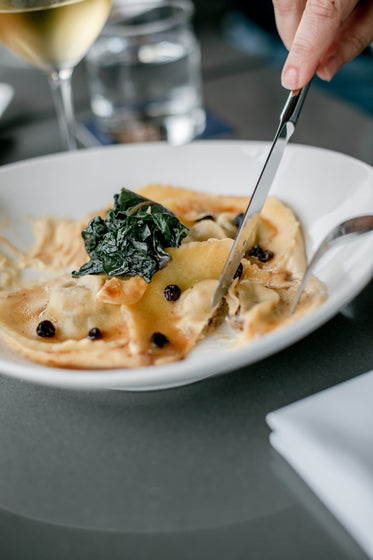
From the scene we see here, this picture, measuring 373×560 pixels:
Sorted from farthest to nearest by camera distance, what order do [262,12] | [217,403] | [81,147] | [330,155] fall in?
[262,12]
[81,147]
[330,155]
[217,403]

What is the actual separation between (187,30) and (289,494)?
257cm

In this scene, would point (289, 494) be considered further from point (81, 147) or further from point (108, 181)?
point (81, 147)

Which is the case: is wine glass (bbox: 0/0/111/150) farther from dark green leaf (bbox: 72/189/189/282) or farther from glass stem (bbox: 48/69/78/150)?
dark green leaf (bbox: 72/189/189/282)

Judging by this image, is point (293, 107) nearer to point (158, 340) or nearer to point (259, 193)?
point (259, 193)

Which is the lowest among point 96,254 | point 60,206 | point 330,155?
point 60,206

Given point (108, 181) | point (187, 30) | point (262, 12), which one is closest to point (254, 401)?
point (108, 181)

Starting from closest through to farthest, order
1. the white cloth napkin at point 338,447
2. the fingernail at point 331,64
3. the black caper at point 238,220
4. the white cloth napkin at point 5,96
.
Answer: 1. the white cloth napkin at point 338,447
2. the black caper at point 238,220
3. the fingernail at point 331,64
4. the white cloth napkin at point 5,96

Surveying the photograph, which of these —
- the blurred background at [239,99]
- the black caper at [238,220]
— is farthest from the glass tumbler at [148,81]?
the black caper at [238,220]

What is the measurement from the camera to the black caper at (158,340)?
1.39m

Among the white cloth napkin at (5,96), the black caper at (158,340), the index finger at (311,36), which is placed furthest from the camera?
the white cloth napkin at (5,96)

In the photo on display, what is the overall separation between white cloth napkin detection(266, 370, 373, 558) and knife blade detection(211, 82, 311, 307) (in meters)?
0.40

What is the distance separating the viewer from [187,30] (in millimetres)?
3061

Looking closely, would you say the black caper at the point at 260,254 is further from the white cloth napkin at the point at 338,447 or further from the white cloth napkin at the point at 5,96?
the white cloth napkin at the point at 5,96

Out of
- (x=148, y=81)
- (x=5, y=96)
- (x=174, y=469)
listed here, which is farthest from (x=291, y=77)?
(x=5, y=96)
